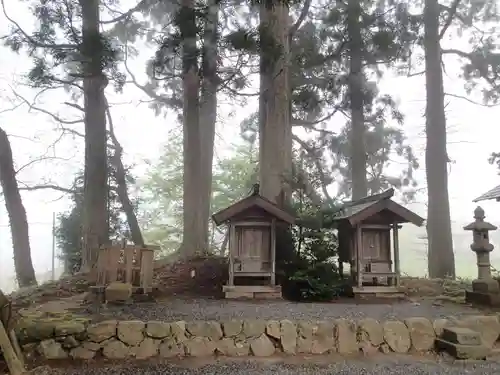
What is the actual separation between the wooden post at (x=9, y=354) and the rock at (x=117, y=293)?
195 centimetres

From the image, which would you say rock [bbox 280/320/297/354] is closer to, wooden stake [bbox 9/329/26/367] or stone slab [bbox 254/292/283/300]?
stone slab [bbox 254/292/283/300]

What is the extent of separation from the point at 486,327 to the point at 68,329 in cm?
459

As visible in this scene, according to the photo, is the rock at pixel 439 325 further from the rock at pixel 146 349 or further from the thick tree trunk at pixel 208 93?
the thick tree trunk at pixel 208 93

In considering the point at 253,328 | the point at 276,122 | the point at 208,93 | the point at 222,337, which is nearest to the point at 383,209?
the point at 276,122

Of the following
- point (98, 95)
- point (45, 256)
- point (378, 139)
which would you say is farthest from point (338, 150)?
point (45, 256)

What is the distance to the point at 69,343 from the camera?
4016mm

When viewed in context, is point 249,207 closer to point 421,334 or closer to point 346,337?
point 346,337

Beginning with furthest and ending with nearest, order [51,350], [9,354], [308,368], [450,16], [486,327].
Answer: [450,16], [486,327], [51,350], [308,368], [9,354]

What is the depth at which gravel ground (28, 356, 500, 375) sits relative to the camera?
3.71 meters

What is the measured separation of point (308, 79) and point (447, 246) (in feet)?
16.8

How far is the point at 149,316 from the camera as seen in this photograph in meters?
4.86

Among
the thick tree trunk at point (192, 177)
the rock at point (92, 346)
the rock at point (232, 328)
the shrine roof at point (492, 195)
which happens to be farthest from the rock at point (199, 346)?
the shrine roof at point (492, 195)

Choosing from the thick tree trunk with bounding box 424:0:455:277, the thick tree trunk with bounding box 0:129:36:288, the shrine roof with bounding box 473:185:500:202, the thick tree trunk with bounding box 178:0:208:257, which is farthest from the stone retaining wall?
the thick tree trunk with bounding box 0:129:36:288

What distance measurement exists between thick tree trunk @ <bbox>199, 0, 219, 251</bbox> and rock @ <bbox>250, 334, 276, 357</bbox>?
15.3ft
